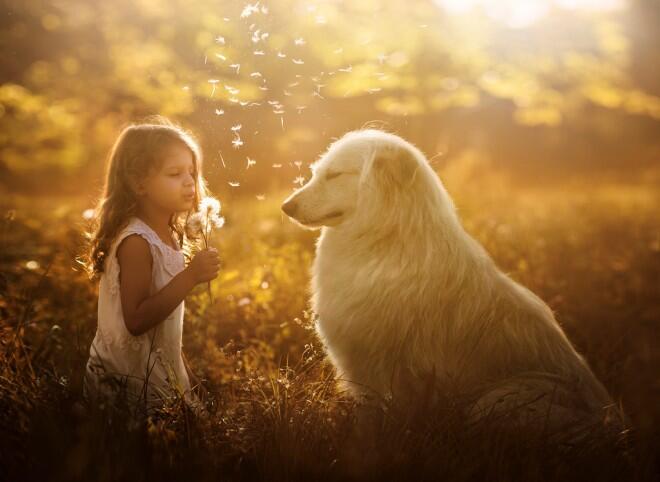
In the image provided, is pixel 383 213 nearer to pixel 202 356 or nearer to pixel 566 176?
pixel 202 356

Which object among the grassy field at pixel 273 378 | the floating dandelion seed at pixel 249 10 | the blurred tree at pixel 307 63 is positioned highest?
the blurred tree at pixel 307 63

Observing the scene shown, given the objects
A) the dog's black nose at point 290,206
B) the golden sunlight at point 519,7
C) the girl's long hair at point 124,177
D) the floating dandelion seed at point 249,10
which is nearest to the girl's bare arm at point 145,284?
the girl's long hair at point 124,177

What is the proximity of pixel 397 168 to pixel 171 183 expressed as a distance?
1.29 metres

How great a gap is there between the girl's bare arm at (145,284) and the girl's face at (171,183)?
11.9 inches

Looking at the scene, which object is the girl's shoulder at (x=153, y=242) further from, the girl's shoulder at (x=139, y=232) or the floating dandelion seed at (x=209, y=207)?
the floating dandelion seed at (x=209, y=207)

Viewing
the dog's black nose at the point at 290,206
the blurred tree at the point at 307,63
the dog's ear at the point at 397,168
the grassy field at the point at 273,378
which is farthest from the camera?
the blurred tree at the point at 307,63

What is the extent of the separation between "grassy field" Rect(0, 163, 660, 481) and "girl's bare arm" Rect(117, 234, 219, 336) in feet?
1.49

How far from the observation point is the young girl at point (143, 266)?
3.01m

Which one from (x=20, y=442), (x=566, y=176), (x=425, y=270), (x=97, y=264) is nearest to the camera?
(x=20, y=442)

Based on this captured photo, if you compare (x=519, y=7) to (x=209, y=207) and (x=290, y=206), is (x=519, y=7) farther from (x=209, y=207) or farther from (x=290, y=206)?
(x=209, y=207)

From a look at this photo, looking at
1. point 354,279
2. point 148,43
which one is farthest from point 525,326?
point 148,43

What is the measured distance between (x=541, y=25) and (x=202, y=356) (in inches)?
378

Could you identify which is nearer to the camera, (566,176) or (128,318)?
(128,318)

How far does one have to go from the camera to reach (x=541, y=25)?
11.5 meters
